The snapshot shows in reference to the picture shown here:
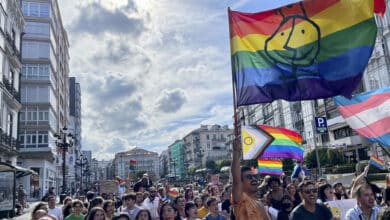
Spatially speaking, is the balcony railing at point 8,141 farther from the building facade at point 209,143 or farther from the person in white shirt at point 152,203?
the building facade at point 209,143

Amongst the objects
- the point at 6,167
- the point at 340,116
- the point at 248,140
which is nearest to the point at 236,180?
the point at 248,140

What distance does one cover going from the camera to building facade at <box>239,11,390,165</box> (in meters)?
37.4

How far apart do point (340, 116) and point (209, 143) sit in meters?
93.4

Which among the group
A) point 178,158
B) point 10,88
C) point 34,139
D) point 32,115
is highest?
point 32,115

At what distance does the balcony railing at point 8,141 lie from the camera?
2523cm

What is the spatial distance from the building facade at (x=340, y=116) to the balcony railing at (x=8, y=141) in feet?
56.6

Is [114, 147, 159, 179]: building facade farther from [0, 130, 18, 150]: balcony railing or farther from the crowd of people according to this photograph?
the crowd of people

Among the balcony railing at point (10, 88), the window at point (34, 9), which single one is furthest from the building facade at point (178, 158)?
the balcony railing at point (10, 88)

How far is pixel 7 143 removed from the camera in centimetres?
2677

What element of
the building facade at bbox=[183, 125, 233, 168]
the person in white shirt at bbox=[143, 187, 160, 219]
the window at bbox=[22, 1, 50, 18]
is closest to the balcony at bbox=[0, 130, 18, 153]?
the person in white shirt at bbox=[143, 187, 160, 219]

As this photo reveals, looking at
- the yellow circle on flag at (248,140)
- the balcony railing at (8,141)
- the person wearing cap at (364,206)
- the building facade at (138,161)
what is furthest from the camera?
the building facade at (138,161)

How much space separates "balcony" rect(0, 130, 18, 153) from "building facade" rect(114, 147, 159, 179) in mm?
157465

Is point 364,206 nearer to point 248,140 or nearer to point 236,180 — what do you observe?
point 236,180

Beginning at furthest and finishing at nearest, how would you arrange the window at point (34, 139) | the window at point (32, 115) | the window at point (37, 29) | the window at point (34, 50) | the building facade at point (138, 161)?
the building facade at point (138, 161), the window at point (37, 29), the window at point (34, 50), the window at point (32, 115), the window at point (34, 139)
